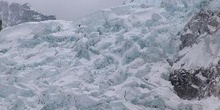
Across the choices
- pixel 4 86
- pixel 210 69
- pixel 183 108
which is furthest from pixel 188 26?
pixel 4 86

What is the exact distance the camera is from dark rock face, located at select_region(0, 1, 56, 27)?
112m

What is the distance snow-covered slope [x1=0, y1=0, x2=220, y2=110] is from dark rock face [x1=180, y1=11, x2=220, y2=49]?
0.92m

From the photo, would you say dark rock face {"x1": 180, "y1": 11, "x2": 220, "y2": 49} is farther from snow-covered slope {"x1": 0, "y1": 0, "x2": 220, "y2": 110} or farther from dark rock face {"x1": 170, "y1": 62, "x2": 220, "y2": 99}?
dark rock face {"x1": 170, "y1": 62, "x2": 220, "y2": 99}

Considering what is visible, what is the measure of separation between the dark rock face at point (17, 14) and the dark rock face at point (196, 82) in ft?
191

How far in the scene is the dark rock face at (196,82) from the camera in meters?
50.7

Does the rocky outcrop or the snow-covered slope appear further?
the rocky outcrop

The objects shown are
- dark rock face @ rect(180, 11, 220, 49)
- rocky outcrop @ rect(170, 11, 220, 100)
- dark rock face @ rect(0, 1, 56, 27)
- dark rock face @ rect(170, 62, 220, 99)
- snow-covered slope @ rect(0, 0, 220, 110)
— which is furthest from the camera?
dark rock face @ rect(0, 1, 56, 27)

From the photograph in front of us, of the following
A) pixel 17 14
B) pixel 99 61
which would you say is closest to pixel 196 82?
pixel 99 61

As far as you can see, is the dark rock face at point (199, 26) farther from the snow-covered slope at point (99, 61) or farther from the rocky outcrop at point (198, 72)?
the snow-covered slope at point (99, 61)

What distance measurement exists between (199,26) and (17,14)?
84031mm

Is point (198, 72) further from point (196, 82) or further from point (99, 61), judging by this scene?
point (99, 61)

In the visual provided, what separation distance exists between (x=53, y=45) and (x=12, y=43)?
16.3ft

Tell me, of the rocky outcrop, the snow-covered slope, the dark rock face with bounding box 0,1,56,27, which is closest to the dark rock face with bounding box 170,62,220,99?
the rocky outcrop

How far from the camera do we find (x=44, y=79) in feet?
182
